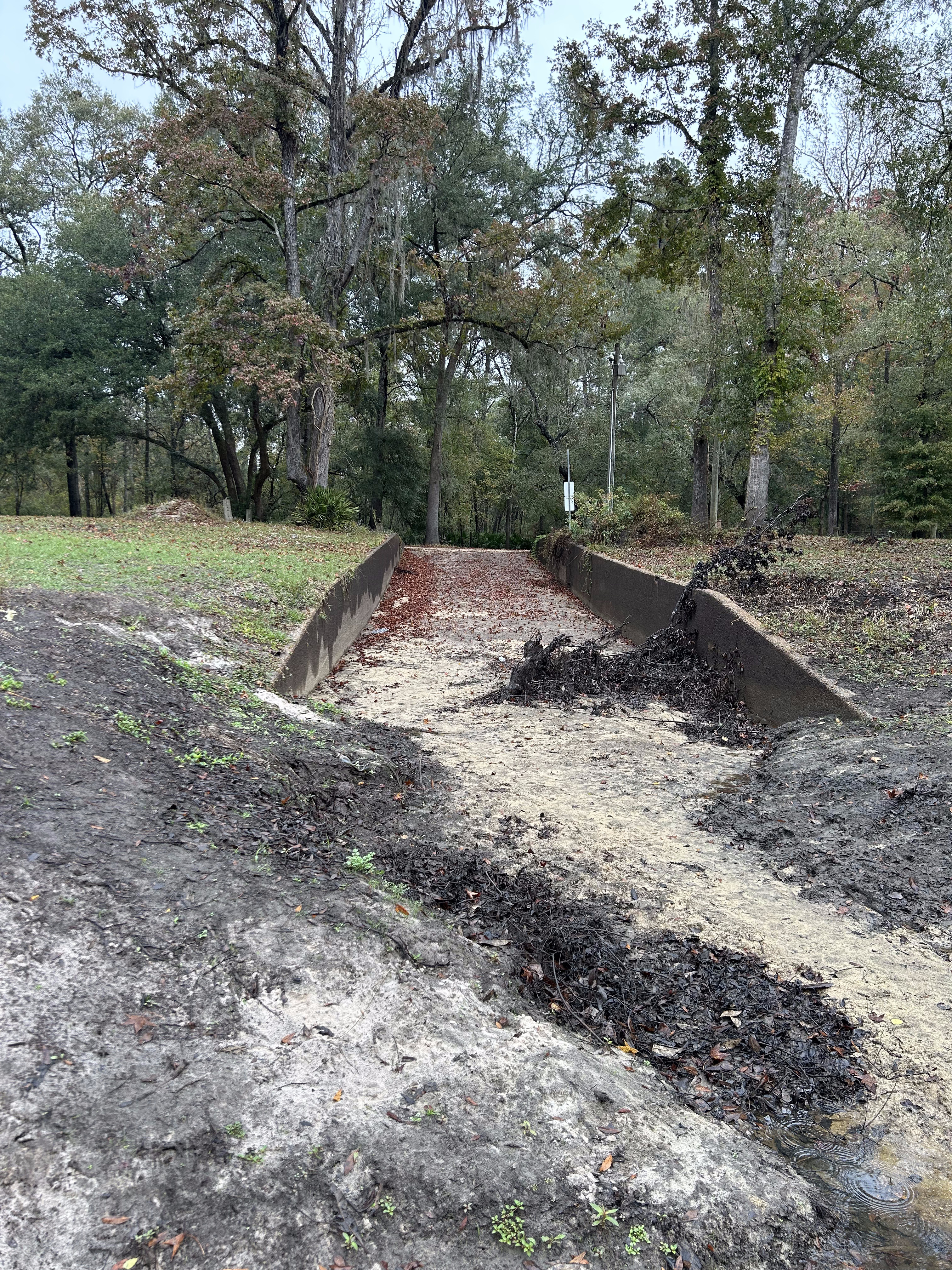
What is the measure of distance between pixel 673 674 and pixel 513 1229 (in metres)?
7.20

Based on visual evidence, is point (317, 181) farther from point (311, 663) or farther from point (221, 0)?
point (311, 663)

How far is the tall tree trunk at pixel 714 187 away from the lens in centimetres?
1619

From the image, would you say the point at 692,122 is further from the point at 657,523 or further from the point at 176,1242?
the point at 176,1242

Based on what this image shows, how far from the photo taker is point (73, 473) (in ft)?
106

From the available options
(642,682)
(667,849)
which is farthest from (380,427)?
(667,849)

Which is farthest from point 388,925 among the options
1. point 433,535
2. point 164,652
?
point 433,535

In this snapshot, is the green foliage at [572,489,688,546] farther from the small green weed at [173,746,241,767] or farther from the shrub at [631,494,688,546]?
the small green weed at [173,746,241,767]

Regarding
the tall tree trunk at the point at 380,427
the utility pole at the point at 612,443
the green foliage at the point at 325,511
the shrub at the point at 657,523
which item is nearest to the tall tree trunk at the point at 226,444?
the tall tree trunk at the point at 380,427

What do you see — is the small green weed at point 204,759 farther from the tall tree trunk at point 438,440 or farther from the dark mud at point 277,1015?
the tall tree trunk at point 438,440

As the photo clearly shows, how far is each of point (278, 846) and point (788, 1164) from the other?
230 cm

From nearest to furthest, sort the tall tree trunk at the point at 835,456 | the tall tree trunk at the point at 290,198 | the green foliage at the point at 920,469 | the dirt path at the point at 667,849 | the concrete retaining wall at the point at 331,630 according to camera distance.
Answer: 1. the dirt path at the point at 667,849
2. the concrete retaining wall at the point at 331,630
3. the tall tree trunk at the point at 290,198
4. the green foliage at the point at 920,469
5. the tall tree trunk at the point at 835,456

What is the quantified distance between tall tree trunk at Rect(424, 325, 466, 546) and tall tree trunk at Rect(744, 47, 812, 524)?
1525cm

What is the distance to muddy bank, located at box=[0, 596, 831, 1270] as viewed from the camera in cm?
200

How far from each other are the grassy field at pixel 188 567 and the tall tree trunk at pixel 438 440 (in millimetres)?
15647
